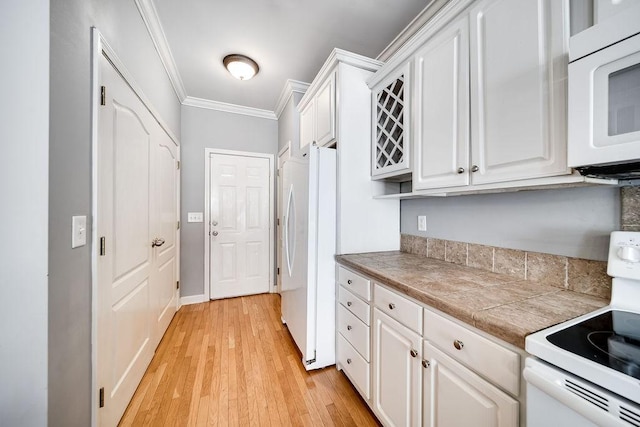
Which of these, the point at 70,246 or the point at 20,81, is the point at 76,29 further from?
the point at 70,246

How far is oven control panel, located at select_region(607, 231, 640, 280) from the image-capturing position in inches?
30.5

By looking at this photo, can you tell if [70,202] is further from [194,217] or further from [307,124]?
[194,217]

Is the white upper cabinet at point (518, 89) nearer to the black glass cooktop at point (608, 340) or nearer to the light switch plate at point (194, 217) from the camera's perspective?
the black glass cooktop at point (608, 340)

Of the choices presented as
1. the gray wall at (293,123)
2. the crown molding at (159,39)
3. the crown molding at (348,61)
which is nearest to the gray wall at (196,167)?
the crown molding at (159,39)

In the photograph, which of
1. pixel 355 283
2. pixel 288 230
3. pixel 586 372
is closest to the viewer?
pixel 586 372

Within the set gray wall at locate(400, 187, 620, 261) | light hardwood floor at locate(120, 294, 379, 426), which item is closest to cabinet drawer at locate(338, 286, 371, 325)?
light hardwood floor at locate(120, 294, 379, 426)

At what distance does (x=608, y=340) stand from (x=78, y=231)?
1.83 metres

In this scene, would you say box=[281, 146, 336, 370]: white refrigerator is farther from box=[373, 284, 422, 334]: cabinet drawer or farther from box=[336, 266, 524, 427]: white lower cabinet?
box=[373, 284, 422, 334]: cabinet drawer

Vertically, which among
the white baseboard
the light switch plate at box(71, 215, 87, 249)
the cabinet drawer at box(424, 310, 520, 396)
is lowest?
the white baseboard

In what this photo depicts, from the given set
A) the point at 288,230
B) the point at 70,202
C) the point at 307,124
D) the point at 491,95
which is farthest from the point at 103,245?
the point at 491,95

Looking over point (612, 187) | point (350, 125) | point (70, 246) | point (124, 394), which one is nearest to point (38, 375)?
point (70, 246)

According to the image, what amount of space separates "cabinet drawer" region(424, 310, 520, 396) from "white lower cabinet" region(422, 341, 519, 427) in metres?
0.03

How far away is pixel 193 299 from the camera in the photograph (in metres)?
3.04

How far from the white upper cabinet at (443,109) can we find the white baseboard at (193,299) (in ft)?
9.78
